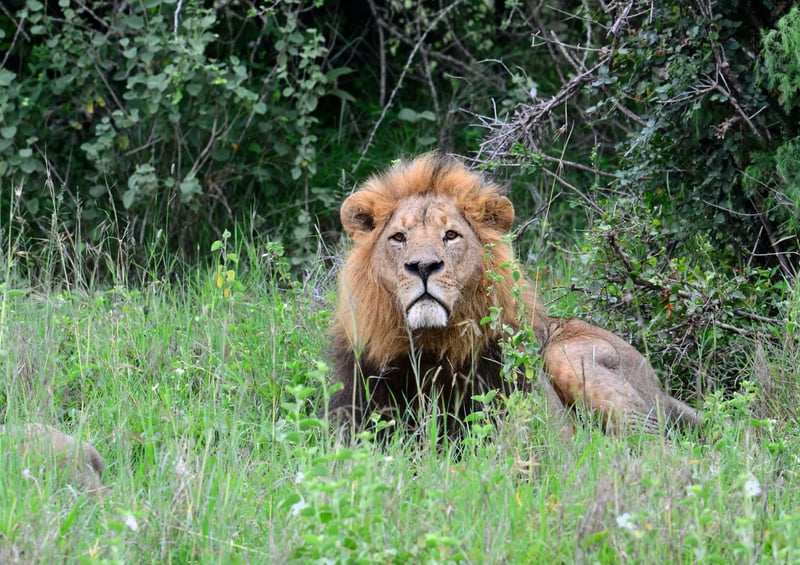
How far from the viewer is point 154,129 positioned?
7512mm

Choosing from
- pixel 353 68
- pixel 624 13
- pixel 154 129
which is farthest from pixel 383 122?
pixel 624 13

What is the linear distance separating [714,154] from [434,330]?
1.71 metres

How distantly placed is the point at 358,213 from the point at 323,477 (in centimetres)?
176

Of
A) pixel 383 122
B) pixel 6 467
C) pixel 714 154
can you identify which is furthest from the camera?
pixel 383 122

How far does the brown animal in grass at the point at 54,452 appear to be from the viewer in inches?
145

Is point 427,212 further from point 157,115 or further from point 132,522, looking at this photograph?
point 157,115

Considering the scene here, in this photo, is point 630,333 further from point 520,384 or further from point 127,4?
point 127,4

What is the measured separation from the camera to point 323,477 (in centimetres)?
332

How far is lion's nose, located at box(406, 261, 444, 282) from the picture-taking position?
14.4 feet

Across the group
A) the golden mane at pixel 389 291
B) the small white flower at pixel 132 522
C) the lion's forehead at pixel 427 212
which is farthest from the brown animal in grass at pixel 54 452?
the lion's forehead at pixel 427 212

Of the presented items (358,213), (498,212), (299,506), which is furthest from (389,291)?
(299,506)

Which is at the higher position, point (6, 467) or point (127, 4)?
point (127, 4)

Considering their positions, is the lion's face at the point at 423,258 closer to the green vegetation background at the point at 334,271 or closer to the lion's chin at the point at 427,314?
the lion's chin at the point at 427,314

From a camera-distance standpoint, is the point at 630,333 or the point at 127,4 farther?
the point at 127,4
